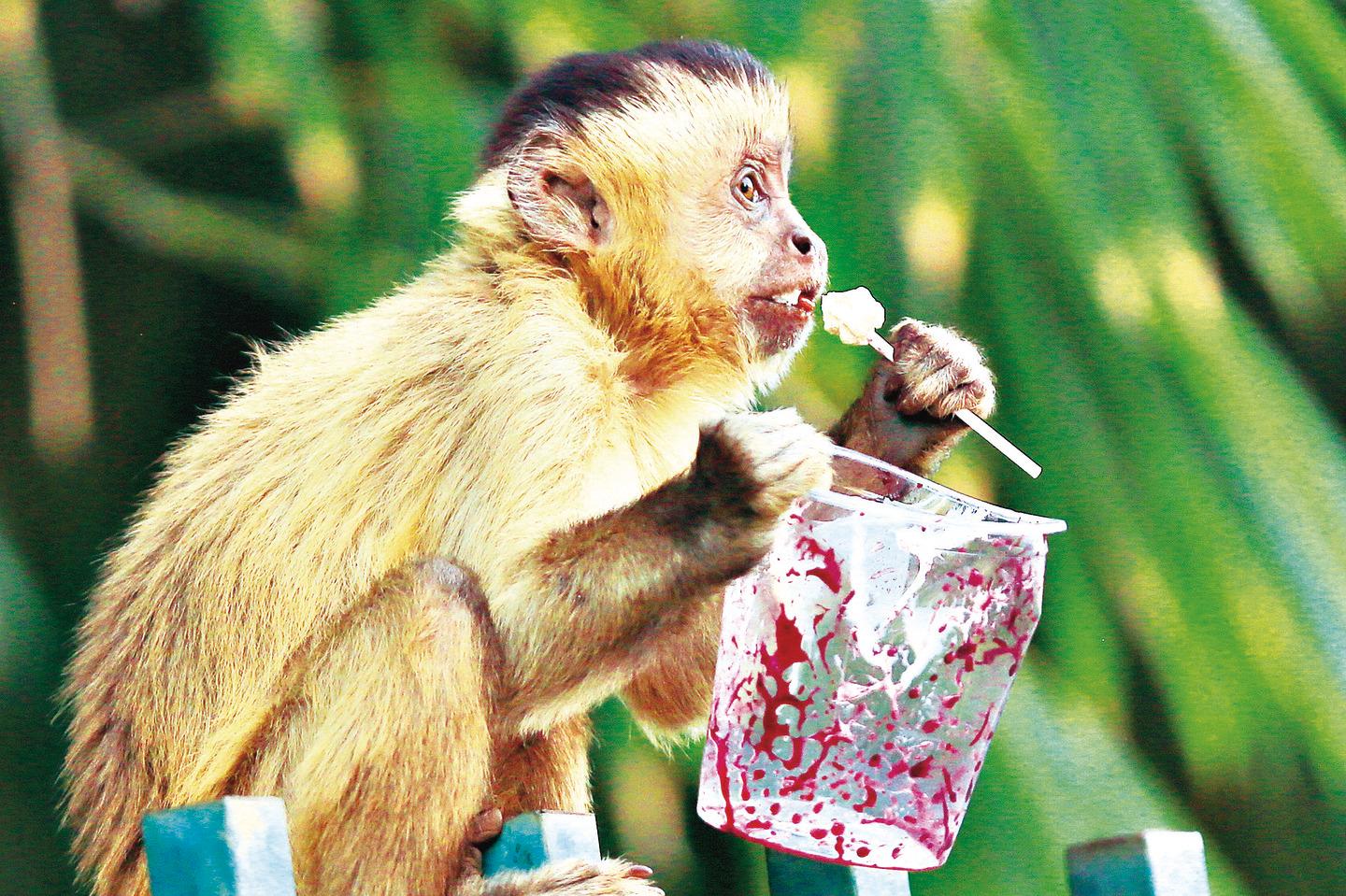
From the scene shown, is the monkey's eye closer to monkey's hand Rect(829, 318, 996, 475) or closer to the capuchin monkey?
the capuchin monkey

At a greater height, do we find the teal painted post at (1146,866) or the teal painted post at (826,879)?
→ the teal painted post at (1146,866)

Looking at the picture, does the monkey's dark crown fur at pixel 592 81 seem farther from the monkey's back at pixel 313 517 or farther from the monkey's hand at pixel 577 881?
the monkey's hand at pixel 577 881

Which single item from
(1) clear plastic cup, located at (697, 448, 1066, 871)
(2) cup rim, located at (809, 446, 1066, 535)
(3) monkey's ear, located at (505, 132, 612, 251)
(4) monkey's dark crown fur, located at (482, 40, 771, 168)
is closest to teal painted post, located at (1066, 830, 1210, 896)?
(1) clear plastic cup, located at (697, 448, 1066, 871)

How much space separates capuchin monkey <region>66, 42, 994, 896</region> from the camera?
202cm

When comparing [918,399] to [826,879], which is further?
[918,399]

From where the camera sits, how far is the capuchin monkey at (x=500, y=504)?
202cm

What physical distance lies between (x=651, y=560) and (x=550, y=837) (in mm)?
406

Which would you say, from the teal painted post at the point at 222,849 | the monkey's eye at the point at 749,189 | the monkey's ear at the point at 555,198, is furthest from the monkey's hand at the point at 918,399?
the teal painted post at the point at 222,849

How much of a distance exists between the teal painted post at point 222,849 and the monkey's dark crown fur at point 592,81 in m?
1.41

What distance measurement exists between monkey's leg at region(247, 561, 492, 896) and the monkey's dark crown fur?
86cm

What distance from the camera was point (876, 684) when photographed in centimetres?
180

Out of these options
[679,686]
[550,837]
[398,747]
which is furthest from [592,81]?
[550,837]

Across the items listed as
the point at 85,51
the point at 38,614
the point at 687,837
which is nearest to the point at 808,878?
the point at 687,837

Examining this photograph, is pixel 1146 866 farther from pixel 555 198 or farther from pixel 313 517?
pixel 555 198
